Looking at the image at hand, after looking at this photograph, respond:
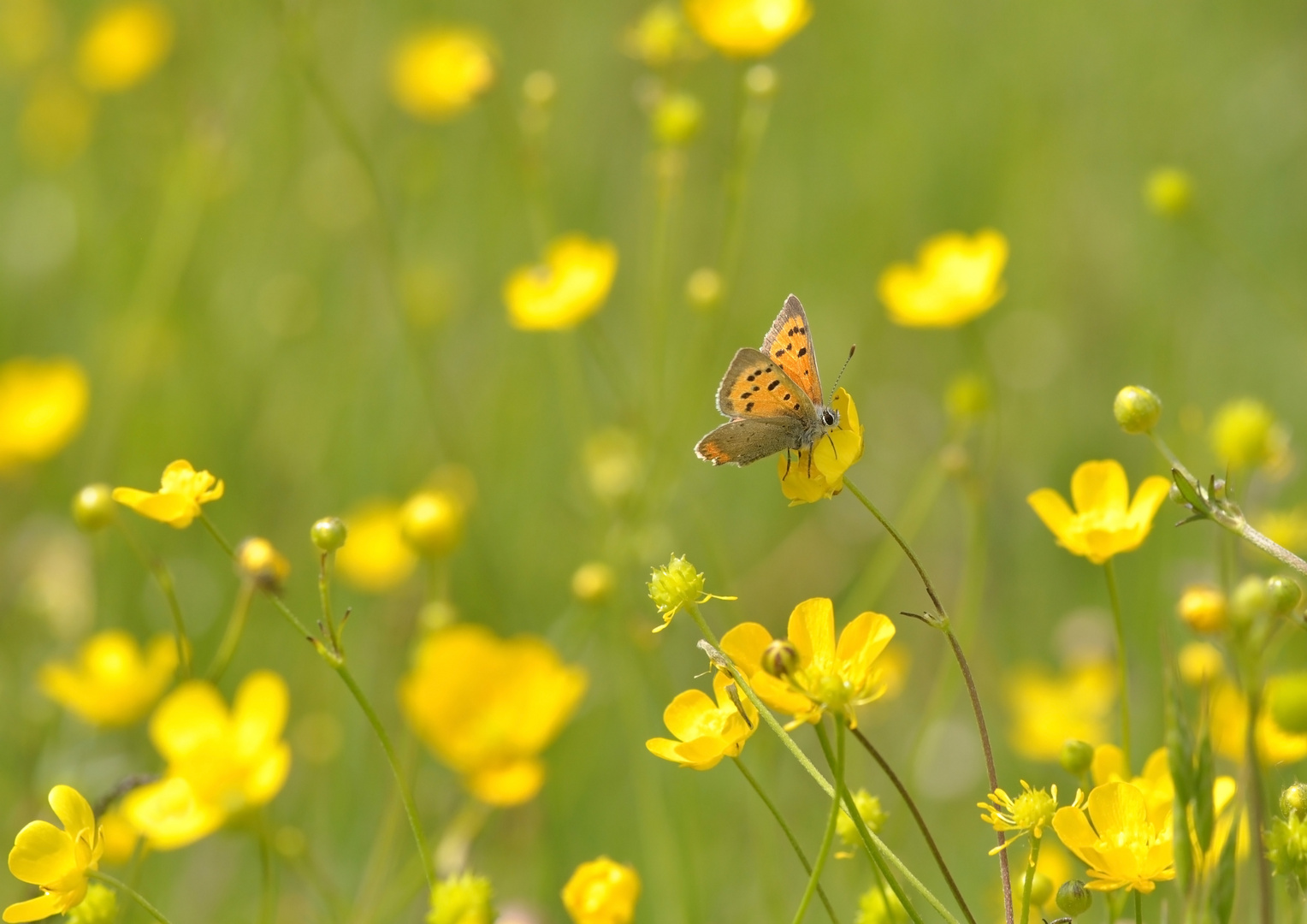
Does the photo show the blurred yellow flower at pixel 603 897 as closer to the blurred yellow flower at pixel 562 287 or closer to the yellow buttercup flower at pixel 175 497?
the yellow buttercup flower at pixel 175 497

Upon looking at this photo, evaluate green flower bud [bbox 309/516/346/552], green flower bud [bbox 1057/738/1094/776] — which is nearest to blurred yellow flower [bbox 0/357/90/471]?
green flower bud [bbox 309/516/346/552]

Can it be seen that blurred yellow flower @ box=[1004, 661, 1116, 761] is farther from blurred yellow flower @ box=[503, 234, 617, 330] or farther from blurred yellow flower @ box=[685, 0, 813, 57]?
blurred yellow flower @ box=[685, 0, 813, 57]

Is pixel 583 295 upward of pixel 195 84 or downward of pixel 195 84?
downward

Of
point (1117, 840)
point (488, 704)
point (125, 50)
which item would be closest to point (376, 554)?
point (488, 704)

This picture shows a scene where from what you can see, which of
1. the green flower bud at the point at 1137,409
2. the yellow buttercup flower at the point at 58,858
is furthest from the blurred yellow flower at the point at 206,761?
the green flower bud at the point at 1137,409

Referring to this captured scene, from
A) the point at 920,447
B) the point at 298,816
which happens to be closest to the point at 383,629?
the point at 298,816

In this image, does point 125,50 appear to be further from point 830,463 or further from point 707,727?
point 707,727

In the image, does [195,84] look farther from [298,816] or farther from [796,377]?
[796,377]
